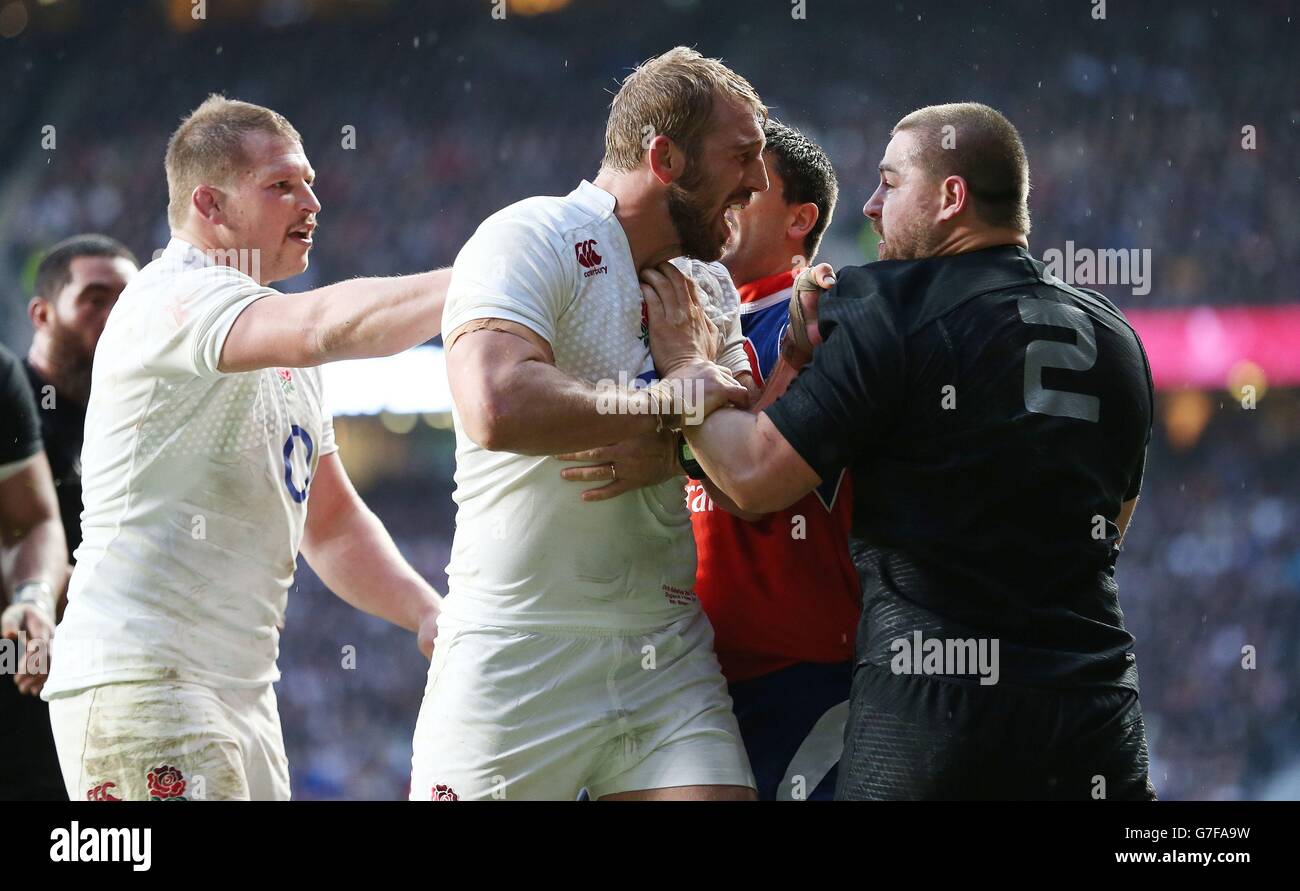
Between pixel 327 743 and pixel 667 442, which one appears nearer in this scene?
pixel 667 442

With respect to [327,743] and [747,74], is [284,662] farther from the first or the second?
[747,74]

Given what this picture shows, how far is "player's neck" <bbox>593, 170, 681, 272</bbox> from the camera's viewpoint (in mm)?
2949

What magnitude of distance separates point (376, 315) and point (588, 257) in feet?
1.79

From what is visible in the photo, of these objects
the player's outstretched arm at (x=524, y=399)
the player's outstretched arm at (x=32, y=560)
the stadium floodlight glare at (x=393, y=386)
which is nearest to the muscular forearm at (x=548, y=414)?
the player's outstretched arm at (x=524, y=399)

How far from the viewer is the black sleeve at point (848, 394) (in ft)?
8.51

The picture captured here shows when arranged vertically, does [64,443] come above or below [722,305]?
above

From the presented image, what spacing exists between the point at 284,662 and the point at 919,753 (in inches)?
327

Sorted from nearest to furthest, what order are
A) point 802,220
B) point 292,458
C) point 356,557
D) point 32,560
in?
1. point 292,458
2. point 802,220
3. point 356,557
4. point 32,560

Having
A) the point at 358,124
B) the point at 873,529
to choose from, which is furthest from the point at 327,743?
the point at 873,529

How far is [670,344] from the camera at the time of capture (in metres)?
2.85

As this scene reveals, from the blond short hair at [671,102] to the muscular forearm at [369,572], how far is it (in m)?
1.45

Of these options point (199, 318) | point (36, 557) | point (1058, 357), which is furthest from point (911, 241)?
point (36, 557)

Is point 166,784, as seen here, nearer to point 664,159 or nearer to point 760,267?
point 664,159

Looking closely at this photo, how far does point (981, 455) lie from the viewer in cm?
260
